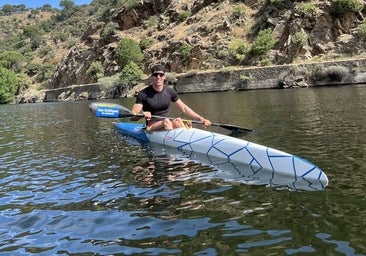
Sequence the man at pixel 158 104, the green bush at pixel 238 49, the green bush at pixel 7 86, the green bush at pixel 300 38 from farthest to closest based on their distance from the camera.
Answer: the green bush at pixel 7 86 → the green bush at pixel 238 49 → the green bush at pixel 300 38 → the man at pixel 158 104

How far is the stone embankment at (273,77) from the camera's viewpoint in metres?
41.9

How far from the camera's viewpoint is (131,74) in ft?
213

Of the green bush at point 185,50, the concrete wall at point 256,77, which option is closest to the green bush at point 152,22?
the green bush at point 185,50

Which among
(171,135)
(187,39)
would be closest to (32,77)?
(187,39)

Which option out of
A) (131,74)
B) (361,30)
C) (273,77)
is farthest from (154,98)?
(131,74)

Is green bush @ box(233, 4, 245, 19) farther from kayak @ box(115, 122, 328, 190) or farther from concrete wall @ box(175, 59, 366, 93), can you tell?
kayak @ box(115, 122, 328, 190)

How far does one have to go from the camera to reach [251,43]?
59.0 meters

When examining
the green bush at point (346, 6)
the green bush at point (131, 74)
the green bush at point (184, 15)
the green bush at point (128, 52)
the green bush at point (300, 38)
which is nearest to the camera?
the green bush at point (346, 6)

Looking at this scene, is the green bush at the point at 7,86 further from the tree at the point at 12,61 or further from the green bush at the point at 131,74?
the green bush at the point at 131,74

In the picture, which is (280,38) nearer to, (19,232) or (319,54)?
(319,54)

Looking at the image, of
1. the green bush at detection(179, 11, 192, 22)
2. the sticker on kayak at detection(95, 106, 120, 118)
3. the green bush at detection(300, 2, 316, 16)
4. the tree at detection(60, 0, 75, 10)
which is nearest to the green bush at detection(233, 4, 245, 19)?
the green bush at detection(179, 11, 192, 22)

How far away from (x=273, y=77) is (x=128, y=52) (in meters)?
30.8

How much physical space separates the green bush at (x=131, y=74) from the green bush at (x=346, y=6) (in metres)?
29.8

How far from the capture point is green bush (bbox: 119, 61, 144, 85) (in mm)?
64812
